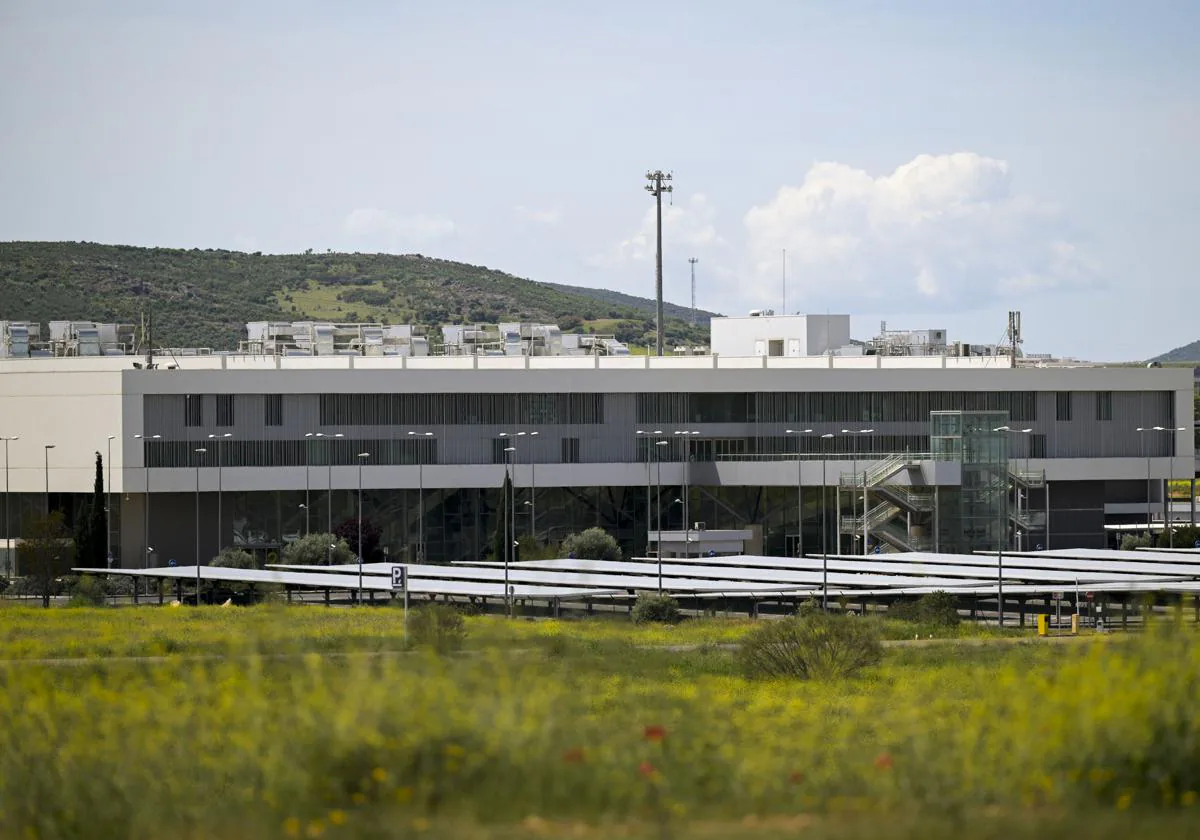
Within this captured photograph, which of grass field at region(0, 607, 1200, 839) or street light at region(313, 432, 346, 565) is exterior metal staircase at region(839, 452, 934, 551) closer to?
street light at region(313, 432, 346, 565)

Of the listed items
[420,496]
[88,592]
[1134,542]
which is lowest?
[88,592]

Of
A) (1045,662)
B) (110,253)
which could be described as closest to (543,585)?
(1045,662)

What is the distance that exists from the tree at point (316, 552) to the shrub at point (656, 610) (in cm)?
2632

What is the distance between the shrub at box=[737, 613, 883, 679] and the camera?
37.3 meters

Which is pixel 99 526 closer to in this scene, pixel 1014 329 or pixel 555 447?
Answer: pixel 555 447

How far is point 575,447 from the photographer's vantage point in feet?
318

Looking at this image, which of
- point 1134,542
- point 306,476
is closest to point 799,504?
point 1134,542

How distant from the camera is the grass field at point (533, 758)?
16094mm

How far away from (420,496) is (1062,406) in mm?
36197

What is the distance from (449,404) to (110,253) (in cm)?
11457

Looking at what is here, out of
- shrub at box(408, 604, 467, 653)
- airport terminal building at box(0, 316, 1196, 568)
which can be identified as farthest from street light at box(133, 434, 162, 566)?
shrub at box(408, 604, 467, 653)

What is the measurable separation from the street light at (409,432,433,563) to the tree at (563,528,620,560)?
29.6 ft

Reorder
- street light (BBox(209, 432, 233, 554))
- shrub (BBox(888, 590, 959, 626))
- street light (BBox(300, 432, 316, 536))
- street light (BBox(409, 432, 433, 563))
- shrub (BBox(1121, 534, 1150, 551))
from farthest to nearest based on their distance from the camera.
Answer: street light (BBox(409, 432, 433, 563)), street light (BBox(300, 432, 316, 536)), street light (BBox(209, 432, 233, 554)), shrub (BBox(1121, 534, 1150, 551)), shrub (BBox(888, 590, 959, 626))

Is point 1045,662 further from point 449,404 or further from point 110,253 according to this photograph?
point 110,253
